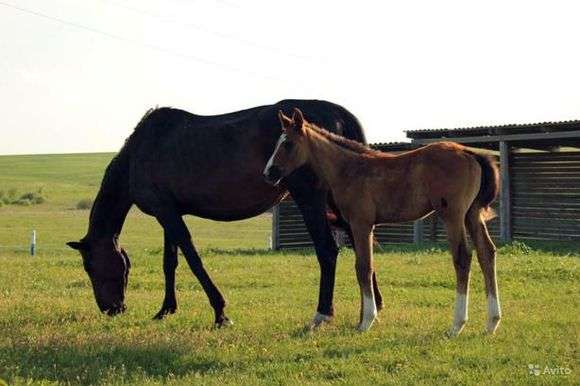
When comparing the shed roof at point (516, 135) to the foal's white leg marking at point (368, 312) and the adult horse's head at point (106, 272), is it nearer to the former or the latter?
the foal's white leg marking at point (368, 312)

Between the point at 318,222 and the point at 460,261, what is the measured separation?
6.21 ft

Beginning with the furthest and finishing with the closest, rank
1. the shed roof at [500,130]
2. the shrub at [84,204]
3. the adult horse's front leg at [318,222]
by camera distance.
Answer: the shrub at [84,204], the shed roof at [500,130], the adult horse's front leg at [318,222]

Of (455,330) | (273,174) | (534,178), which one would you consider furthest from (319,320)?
(534,178)

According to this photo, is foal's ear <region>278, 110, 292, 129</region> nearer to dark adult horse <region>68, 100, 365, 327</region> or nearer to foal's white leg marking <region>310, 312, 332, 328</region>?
dark adult horse <region>68, 100, 365, 327</region>

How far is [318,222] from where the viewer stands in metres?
8.75

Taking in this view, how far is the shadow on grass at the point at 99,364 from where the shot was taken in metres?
6.35

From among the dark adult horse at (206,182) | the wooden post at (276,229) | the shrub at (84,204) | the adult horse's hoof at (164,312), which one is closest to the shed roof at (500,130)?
the wooden post at (276,229)

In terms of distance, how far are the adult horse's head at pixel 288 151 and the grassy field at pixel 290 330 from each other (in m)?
1.82

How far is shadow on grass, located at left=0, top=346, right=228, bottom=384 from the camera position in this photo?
250 inches

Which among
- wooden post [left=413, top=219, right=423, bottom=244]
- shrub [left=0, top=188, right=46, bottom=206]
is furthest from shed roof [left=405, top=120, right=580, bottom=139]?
shrub [left=0, top=188, right=46, bottom=206]

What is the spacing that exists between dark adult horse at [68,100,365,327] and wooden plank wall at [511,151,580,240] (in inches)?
485

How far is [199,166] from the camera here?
9.17 meters

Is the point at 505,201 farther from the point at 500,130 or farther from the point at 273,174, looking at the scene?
the point at 273,174

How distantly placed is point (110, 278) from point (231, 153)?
2.65 meters
